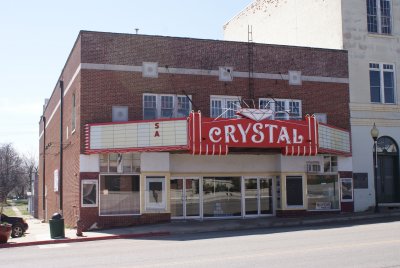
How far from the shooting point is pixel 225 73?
28.1 meters

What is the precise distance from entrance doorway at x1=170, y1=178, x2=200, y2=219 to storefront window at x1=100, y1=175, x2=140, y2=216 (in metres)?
1.86

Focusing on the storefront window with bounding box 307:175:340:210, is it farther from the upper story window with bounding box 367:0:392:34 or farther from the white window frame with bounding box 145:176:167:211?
the upper story window with bounding box 367:0:392:34

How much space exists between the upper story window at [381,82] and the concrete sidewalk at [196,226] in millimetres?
7321

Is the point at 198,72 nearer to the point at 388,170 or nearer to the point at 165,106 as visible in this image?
the point at 165,106

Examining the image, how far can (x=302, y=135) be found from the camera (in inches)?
997

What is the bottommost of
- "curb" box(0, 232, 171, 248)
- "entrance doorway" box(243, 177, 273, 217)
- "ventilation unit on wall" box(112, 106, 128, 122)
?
"curb" box(0, 232, 171, 248)

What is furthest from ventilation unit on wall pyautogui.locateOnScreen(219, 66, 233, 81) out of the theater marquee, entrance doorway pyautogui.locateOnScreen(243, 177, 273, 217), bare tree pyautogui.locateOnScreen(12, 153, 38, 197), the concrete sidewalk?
bare tree pyautogui.locateOnScreen(12, 153, 38, 197)

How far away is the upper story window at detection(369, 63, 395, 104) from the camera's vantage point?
31.9 metres

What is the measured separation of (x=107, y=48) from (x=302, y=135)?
980cm

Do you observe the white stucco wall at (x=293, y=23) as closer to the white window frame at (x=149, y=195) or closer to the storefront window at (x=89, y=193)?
the white window frame at (x=149, y=195)

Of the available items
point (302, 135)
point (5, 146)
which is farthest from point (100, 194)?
point (5, 146)

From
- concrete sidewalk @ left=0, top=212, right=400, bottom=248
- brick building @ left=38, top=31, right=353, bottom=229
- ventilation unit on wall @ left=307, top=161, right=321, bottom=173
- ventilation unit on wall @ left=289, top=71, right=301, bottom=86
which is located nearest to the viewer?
concrete sidewalk @ left=0, top=212, right=400, bottom=248

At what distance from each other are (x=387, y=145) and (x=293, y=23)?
1017cm

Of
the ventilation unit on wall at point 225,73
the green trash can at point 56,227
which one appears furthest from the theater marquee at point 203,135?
the ventilation unit on wall at point 225,73
